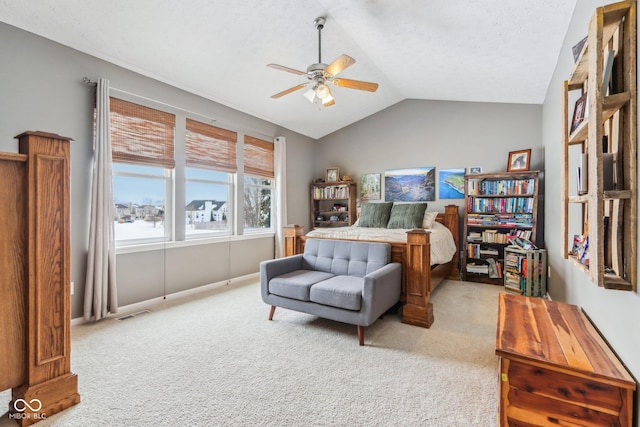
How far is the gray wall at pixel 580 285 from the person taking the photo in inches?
44.7

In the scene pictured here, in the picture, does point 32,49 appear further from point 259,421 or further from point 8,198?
point 259,421

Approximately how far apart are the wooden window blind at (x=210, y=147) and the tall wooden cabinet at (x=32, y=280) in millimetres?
2311

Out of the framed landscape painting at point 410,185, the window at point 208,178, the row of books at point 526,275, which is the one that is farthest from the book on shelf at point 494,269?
the window at point 208,178

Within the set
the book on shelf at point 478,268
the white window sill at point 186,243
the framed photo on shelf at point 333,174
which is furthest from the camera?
the framed photo on shelf at point 333,174

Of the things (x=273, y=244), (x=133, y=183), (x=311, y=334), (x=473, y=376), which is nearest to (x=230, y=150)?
(x=133, y=183)

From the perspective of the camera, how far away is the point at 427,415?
1.60m

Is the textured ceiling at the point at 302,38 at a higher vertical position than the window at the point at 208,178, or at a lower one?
higher

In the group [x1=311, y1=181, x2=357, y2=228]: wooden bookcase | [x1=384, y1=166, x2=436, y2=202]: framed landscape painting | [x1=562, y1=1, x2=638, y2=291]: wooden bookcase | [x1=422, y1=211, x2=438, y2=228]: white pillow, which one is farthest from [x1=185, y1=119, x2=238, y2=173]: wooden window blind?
[x1=562, y1=1, x2=638, y2=291]: wooden bookcase

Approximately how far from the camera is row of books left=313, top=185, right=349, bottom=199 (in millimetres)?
5746

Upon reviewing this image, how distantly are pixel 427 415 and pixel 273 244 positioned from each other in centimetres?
389

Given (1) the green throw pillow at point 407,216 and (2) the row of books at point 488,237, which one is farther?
(1) the green throw pillow at point 407,216

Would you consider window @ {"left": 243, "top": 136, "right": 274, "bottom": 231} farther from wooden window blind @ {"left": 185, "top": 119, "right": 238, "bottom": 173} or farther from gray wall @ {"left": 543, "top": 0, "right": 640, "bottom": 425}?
gray wall @ {"left": 543, "top": 0, "right": 640, "bottom": 425}

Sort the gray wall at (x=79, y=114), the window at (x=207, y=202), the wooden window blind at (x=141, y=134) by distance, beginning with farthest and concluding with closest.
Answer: the window at (x=207, y=202) < the wooden window blind at (x=141, y=134) < the gray wall at (x=79, y=114)

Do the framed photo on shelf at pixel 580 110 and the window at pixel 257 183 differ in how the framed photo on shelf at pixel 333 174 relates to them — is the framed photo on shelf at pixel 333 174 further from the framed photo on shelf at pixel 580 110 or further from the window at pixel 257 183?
the framed photo on shelf at pixel 580 110
